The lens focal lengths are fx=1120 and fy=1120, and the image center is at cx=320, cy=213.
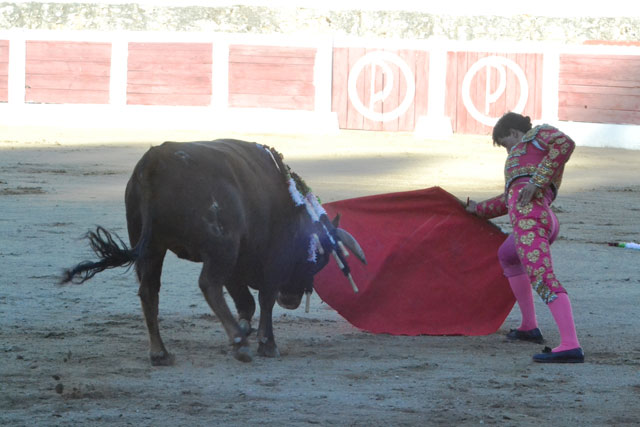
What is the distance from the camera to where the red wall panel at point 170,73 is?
14867mm

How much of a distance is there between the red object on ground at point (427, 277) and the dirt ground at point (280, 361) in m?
0.11

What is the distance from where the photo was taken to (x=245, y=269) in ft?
12.9

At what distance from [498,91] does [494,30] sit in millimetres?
3077

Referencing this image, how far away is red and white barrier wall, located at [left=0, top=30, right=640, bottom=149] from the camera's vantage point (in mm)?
14375

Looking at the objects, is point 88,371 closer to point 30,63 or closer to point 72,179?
point 72,179

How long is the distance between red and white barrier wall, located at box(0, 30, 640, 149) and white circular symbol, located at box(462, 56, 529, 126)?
13 mm

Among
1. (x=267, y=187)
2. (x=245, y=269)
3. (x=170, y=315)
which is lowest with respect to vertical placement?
(x=170, y=315)

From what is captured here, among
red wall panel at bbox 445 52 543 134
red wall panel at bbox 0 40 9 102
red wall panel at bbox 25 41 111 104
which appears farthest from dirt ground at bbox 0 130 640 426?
red wall panel at bbox 0 40 9 102

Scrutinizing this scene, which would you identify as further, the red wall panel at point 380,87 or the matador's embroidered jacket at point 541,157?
the red wall panel at point 380,87

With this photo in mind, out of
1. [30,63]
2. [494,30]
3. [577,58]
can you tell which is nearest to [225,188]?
[577,58]

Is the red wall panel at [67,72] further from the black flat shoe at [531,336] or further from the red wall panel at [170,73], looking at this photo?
the black flat shoe at [531,336]

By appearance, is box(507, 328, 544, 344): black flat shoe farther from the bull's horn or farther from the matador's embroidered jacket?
the bull's horn

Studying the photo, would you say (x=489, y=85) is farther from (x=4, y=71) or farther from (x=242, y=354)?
(x=242, y=354)

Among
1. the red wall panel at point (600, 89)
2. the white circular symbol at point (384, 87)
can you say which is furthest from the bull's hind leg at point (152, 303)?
the white circular symbol at point (384, 87)
